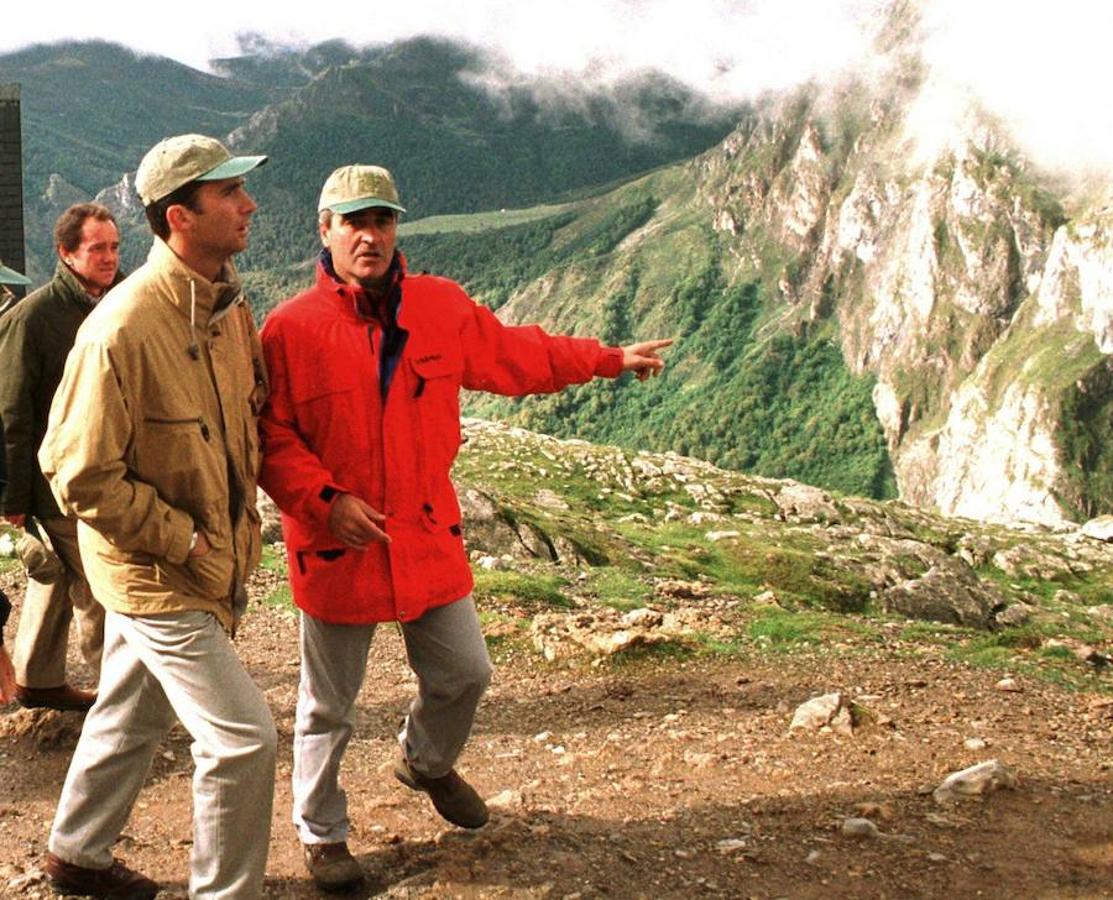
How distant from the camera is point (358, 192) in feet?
18.5

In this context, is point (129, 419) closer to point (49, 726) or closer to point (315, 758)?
point (315, 758)

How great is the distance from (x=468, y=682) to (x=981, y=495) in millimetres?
201855

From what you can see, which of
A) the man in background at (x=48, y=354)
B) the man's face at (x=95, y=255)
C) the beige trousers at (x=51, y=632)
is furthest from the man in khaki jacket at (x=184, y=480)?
the beige trousers at (x=51, y=632)

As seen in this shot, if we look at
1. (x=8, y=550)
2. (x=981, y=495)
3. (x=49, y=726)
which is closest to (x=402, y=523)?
(x=49, y=726)

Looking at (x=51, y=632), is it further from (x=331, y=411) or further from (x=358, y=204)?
(x=358, y=204)

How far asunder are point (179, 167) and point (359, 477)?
1546 mm

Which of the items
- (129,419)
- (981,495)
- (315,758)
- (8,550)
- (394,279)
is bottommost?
(981,495)

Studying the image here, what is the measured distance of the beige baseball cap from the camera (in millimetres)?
5004

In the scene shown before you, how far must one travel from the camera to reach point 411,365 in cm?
569

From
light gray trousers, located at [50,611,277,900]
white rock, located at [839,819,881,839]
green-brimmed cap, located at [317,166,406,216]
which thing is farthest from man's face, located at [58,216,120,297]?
white rock, located at [839,819,881,839]

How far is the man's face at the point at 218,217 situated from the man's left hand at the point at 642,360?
7.22 feet

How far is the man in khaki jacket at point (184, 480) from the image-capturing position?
4.78 m

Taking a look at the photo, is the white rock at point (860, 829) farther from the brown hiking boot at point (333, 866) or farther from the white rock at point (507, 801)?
the brown hiking boot at point (333, 866)

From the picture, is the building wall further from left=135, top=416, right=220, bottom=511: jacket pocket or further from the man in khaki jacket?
left=135, top=416, right=220, bottom=511: jacket pocket
